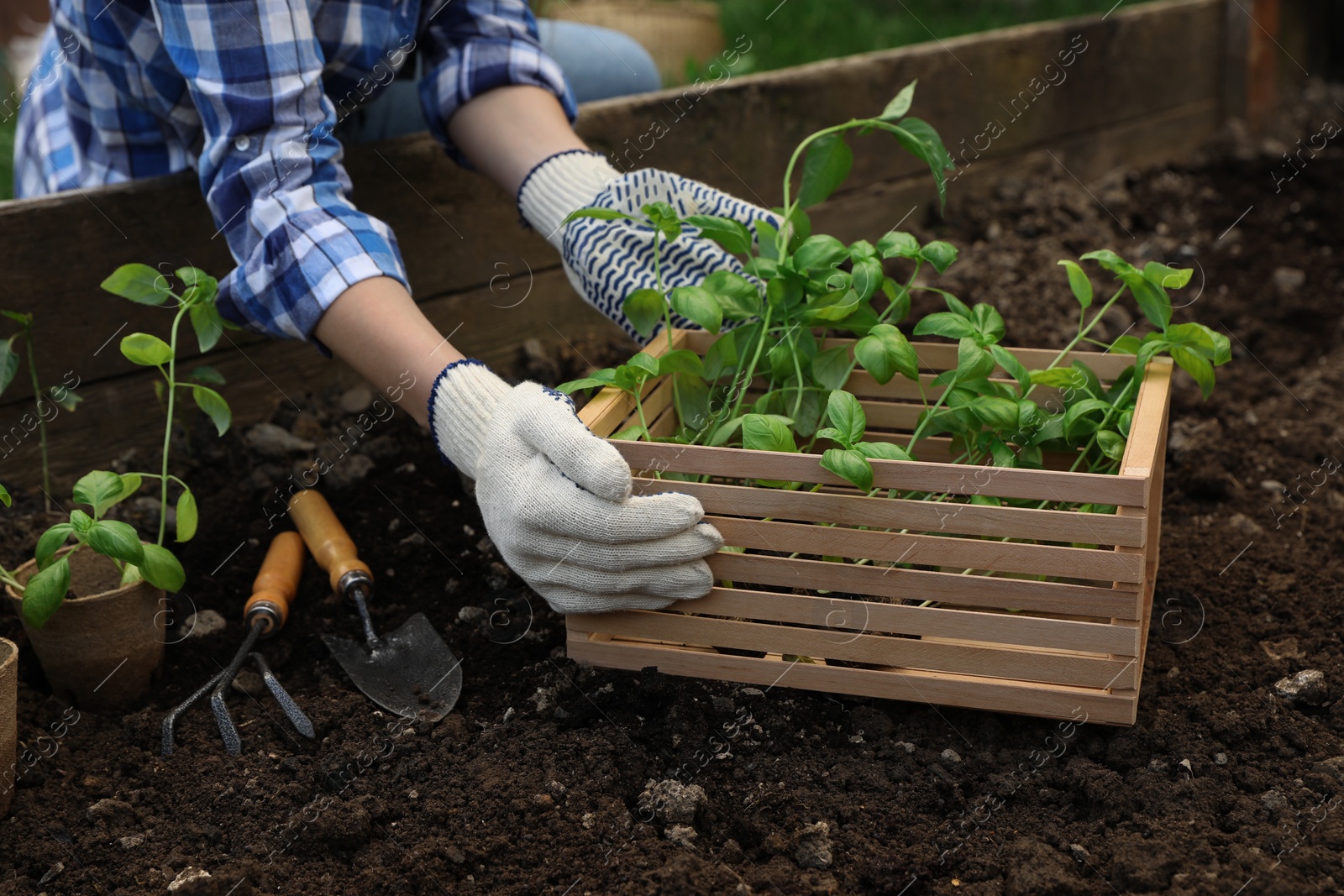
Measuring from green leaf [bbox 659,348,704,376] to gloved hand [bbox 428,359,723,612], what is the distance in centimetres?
16

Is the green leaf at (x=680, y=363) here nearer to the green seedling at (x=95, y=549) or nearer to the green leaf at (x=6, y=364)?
the green seedling at (x=95, y=549)

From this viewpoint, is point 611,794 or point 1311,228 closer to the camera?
point 611,794

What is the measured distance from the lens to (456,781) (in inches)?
49.2

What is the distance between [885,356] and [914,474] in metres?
0.15

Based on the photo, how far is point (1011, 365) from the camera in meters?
1.34

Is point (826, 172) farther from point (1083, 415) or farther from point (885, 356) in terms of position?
point (1083, 415)

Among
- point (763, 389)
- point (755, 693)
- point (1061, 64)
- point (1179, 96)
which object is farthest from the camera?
point (1179, 96)

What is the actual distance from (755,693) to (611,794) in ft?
0.74

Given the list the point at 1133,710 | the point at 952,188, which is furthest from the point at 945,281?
the point at 1133,710

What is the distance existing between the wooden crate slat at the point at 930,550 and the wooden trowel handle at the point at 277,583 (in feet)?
1.96

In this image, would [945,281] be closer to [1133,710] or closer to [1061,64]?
[1061,64]

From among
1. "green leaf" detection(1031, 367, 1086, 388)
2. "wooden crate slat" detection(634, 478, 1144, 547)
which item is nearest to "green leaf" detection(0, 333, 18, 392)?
"wooden crate slat" detection(634, 478, 1144, 547)

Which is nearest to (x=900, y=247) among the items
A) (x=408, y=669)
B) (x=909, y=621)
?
(x=909, y=621)

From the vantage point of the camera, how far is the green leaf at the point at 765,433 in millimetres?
1302
